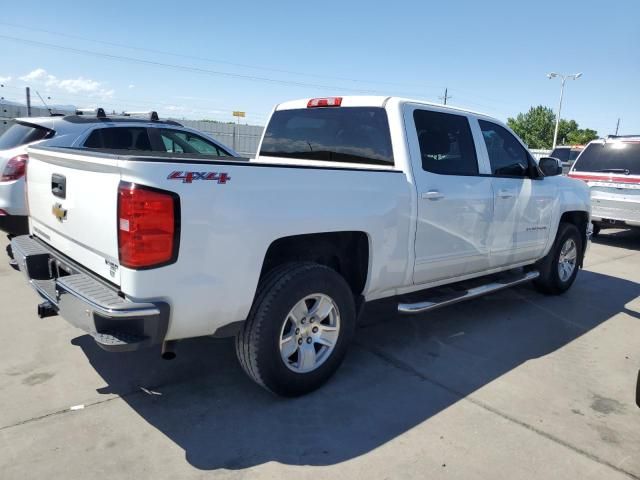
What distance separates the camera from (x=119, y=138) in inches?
265

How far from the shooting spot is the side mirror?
5.24 m

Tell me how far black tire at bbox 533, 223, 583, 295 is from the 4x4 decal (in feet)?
→ 14.6

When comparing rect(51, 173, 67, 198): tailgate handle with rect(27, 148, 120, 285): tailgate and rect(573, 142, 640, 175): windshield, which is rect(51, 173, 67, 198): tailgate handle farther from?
rect(573, 142, 640, 175): windshield

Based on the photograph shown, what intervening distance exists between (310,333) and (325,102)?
2.18 metres

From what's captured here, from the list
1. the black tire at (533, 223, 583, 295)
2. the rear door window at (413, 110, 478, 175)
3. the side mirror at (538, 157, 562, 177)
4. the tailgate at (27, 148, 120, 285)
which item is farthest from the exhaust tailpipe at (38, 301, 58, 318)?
the black tire at (533, 223, 583, 295)

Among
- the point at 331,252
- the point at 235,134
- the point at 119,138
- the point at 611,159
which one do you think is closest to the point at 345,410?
the point at 331,252

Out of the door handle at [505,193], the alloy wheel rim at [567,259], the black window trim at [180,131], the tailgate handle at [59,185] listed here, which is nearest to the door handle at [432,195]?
the door handle at [505,193]

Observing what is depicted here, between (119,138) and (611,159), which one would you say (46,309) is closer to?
(119,138)

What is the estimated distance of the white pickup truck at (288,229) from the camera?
8.48 feet

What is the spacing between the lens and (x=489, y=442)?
299 centimetres

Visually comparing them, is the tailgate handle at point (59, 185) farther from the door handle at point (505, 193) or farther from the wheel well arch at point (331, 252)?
the door handle at point (505, 193)

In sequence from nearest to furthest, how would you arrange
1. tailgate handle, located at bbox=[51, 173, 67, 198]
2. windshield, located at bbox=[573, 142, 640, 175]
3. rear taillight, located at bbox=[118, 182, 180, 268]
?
rear taillight, located at bbox=[118, 182, 180, 268] < tailgate handle, located at bbox=[51, 173, 67, 198] < windshield, located at bbox=[573, 142, 640, 175]

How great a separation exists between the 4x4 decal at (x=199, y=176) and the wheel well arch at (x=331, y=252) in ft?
1.90

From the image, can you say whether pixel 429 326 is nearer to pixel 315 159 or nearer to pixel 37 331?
pixel 315 159
